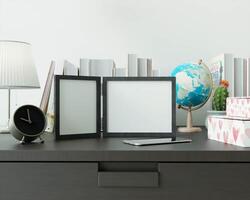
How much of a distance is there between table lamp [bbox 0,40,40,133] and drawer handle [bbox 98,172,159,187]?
0.47 m

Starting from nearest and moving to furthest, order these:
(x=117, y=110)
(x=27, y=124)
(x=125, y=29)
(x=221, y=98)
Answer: (x=27, y=124) < (x=117, y=110) < (x=221, y=98) < (x=125, y=29)

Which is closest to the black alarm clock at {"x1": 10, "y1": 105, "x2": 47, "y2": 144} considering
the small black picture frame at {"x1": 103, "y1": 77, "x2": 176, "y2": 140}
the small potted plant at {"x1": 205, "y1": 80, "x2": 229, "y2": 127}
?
the small black picture frame at {"x1": 103, "y1": 77, "x2": 176, "y2": 140}

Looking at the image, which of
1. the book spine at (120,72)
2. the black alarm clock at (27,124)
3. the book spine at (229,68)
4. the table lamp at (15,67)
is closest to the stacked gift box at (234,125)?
the book spine at (229,68)

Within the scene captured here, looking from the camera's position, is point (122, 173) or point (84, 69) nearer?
point (122, 173)

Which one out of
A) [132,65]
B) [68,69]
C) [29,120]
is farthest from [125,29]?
[29,120]

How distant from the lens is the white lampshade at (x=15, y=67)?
3.56 ft

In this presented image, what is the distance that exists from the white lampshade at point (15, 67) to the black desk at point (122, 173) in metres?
0.34

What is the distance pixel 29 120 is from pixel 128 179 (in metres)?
0.33

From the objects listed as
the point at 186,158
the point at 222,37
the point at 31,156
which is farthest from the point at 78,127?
the point at 222,37

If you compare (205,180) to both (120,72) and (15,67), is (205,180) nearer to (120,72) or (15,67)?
(120,72)

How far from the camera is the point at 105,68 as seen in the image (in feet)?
3.90

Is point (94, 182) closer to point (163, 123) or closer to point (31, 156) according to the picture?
point (31, 156)

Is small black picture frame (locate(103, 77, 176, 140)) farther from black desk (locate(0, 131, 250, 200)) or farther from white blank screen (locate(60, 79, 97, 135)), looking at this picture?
black desk (locate(0, 131, 250, 200))

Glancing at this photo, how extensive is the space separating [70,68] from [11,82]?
0.21 metres
